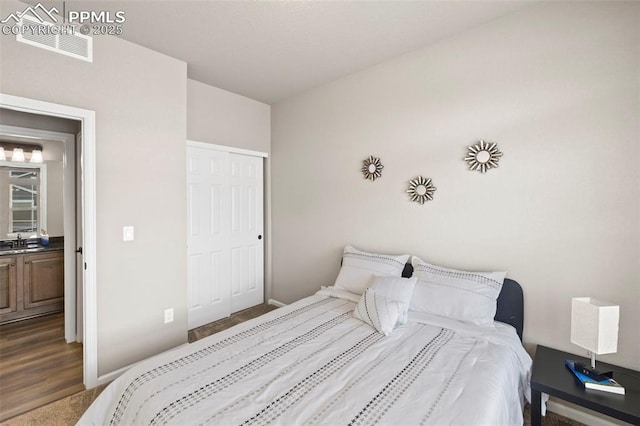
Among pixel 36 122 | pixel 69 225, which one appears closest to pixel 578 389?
pixel 69 225

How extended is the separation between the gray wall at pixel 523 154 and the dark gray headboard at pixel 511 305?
0.22 ft

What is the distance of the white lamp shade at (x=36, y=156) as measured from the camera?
4.08 meters

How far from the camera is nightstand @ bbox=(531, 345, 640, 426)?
141 cm

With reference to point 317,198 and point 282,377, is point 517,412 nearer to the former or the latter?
point 282,377

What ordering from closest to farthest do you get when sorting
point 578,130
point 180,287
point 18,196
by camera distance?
point 578,130 < point 180,287 < point 18,196

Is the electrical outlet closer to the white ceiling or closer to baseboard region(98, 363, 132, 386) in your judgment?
baseboard region(98, 363, 132, 386)

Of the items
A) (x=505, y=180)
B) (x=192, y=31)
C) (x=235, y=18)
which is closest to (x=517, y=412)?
(x=505, y=180)

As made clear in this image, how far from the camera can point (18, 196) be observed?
13.4 ft

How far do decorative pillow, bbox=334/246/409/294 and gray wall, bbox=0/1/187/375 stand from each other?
A: 157 cm

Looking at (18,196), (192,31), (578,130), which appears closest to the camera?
(578,130)

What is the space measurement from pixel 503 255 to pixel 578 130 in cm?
96

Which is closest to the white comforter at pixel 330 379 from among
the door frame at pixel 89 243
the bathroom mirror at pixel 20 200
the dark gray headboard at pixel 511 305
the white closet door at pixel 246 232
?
the dark gray headboard at pixel 511 305

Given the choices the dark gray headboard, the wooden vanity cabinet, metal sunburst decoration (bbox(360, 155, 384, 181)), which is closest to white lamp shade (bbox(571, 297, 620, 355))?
the dark gray headboard

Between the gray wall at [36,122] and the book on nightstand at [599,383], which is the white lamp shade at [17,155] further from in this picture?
the book on nightstand at [599,383]
